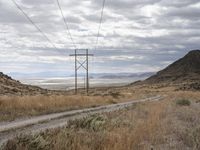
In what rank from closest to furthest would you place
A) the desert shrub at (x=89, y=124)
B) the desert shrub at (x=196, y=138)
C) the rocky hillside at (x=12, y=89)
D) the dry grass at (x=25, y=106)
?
1. the desert shrub at (x=196, y=138)
2. the desert shrub at (x=89, y=124)
3. the dry grass at (x=25, y=106)
4. the rocky hillside at (x=12, y=89)

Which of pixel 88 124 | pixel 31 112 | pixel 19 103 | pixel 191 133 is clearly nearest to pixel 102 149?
pixel 191 133

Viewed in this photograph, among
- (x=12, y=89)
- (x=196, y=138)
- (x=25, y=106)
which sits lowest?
(x=196, y=138)

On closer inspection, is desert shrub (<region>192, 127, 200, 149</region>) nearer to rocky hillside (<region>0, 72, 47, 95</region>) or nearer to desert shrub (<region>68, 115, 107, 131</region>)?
desert shrub (<region>68, 115, 107, 131</region>)

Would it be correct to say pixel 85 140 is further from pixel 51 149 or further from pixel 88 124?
pixel 88 124

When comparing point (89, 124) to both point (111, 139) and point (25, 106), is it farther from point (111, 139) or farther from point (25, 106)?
point (25, 106)

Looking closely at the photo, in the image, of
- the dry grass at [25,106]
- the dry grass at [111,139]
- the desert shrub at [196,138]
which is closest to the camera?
the dry grass at [111,139]

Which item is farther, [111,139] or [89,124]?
[89,124]

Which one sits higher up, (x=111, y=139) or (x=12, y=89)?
(x=12, y=89)

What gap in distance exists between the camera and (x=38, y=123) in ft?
72.7

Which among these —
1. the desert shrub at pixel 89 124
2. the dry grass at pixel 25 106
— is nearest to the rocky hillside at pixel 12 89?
the dry grass at pixel 25 106

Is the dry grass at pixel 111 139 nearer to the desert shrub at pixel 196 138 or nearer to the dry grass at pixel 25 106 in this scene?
the desert shrub at pixel 196 138

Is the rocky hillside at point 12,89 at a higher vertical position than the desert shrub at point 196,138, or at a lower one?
higher

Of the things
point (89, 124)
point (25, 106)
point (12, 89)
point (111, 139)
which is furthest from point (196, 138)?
point (12, 89)

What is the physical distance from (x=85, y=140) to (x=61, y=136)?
66 centimetres
